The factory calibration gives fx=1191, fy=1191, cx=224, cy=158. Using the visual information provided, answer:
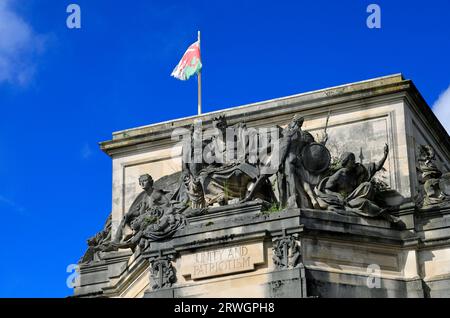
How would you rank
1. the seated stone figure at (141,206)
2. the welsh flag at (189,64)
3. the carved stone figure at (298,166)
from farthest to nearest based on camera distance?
the welsh flag at (189,64) → the seated stone figure at (141,206) → the carved stone figure at (298,166)

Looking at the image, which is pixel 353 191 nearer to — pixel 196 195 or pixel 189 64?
pixel 196 195

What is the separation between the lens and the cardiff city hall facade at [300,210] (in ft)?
96.9

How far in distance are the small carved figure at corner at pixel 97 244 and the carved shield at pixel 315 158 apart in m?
8.02

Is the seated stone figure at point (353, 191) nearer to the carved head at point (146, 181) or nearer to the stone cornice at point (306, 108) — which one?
the stone cornice at point (306, 108)

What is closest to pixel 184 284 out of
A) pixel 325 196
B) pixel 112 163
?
pixel 325 196

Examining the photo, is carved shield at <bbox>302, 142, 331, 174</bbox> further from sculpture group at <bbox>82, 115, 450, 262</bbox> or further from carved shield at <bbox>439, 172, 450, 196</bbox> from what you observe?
carved shield at <bbox>439, 172, 450, 196</bbox>

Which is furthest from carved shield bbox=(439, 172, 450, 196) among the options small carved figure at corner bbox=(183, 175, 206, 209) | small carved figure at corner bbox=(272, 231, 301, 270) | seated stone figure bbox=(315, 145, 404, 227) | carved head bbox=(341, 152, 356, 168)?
small carved figure at corner bbox=(183, 175, 206, 209)

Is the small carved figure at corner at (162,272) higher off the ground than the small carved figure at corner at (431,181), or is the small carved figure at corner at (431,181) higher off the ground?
the small carved figure at corner at (431,181)

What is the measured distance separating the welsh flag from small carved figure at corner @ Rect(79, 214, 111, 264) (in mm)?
5385

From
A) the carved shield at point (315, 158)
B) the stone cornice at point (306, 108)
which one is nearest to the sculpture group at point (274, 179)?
the carved shield at point (315, 158)

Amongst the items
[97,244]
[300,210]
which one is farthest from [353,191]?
[97,244]

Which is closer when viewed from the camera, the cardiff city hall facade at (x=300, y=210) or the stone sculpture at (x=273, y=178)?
the cardiff city hall facade at (x=300, y=210)

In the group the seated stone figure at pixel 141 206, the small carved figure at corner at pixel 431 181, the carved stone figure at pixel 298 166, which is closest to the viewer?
the carved stone figure at pixel 298 166
